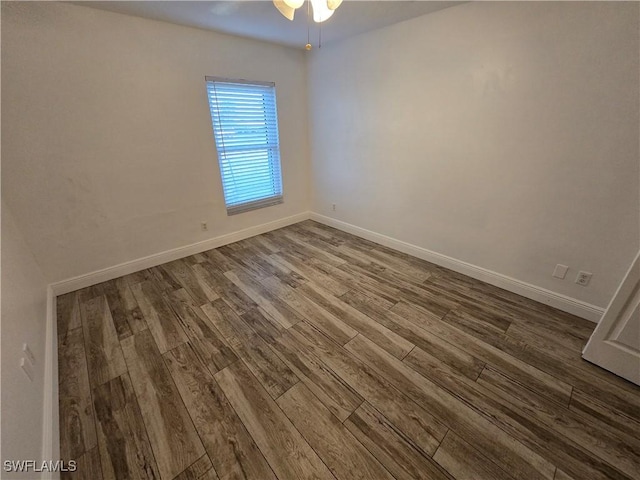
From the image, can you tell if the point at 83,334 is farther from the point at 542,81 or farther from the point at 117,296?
the point at 542,81

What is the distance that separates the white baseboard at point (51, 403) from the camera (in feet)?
3.81

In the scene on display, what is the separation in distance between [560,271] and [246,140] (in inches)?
138

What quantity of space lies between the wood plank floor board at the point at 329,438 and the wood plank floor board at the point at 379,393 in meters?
0.23

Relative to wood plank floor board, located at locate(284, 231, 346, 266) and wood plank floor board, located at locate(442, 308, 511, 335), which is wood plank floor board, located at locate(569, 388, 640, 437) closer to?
wood plank floor board, located at locate(442, 308, 511, 335)

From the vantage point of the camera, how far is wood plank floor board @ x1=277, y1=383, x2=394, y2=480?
117 centimetres

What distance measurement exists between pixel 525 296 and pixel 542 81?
177cm

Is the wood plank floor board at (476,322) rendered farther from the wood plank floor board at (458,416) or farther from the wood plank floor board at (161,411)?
the wood plank floor board at (161,411)

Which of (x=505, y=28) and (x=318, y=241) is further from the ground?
(x=505, y=28)

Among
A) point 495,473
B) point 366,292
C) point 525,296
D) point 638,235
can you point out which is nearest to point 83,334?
point 366,292

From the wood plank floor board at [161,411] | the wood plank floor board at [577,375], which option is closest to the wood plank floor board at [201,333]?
the wood plank floor board at [161,411]

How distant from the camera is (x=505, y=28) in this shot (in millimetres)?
1944

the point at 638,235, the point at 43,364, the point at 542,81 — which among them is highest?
the point at 542,81

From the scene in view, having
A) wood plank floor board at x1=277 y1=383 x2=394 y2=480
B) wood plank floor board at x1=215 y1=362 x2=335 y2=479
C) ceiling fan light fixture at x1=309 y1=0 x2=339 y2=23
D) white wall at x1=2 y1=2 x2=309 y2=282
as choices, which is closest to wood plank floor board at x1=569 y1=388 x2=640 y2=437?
wood plank floor board at x1=277 y1=383 x2=394 y2=480

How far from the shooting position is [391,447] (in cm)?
126
